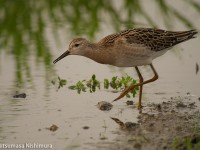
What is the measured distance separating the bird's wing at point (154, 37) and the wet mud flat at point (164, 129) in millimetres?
925

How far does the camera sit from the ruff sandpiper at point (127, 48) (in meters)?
10.3

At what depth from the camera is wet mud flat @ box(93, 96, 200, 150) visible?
305 inches

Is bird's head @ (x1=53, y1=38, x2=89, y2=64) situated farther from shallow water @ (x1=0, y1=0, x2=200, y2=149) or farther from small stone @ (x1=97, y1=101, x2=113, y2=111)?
small stone @ (x1=97, y1=101, x2=113, y2=111)

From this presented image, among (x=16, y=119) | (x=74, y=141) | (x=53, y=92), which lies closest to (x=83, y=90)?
(x=53, y=92)

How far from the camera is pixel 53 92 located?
10797 mm

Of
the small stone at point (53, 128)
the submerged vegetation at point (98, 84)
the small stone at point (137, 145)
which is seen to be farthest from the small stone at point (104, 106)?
the small stone at point (137, 145)

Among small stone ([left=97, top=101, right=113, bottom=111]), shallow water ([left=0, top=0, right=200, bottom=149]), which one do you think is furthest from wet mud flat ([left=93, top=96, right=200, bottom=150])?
small stone ([left=97, top=101, right=113, bottom=111])

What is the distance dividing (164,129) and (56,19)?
6789 mm

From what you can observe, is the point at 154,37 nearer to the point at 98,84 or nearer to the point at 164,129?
the point at 98,84

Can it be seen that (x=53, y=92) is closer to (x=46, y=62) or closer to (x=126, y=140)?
(x=46, y=62)

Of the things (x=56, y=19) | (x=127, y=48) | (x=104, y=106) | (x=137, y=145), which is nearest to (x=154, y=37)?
(x=127, y=48)

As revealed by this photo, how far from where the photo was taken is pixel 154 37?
10.6m

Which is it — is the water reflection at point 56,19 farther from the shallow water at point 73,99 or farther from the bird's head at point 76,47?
the bird's head at point 76,47

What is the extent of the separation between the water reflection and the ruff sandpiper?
1935 millimetres
